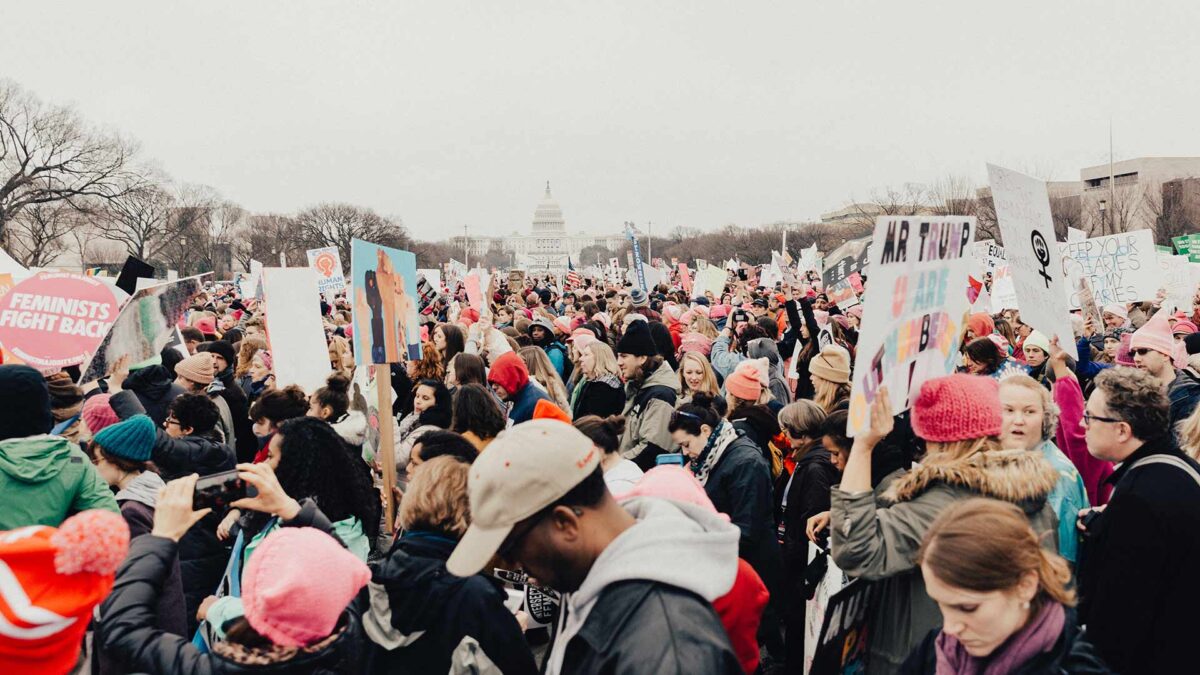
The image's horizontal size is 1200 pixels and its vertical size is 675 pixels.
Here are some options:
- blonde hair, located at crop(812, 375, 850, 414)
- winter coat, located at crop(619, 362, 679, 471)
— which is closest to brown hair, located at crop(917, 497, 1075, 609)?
winter coat, located at crop(619, 362, 679, 471)

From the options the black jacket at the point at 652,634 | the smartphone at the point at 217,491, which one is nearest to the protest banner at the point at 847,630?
the black jacket at the point at 652,634

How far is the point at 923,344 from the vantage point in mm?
3451

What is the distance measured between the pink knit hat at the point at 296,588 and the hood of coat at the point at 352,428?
313 centimetres

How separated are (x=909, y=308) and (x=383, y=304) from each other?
3.80m

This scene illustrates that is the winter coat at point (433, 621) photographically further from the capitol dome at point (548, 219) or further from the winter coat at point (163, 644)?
the capitol dome at point (548, 219)

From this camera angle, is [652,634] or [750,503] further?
[750,503]

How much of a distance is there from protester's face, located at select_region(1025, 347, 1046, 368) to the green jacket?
7.30 metres

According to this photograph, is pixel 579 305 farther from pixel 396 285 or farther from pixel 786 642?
pixel 786 642

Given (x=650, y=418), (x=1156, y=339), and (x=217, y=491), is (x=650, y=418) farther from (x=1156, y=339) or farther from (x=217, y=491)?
(x=1156, y=339)

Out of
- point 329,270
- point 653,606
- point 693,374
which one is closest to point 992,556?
point 653,606

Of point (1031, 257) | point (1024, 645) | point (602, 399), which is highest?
point (1031, 257)

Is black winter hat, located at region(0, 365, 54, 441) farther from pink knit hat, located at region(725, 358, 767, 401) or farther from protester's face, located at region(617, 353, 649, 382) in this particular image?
pink knit hat, located at region(725, 358, 767, 401)

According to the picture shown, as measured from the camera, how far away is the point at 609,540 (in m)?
2.00

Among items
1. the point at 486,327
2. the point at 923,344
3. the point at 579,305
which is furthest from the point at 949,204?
the point at 923,344
